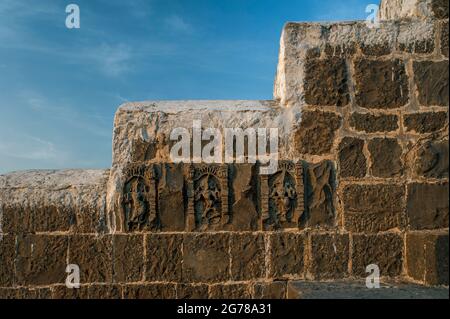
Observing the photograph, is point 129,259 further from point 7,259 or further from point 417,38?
point 417,38

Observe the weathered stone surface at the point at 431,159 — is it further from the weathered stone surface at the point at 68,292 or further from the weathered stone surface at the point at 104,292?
the weathered stone surface at the point at 68,292

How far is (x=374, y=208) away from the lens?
131 inches

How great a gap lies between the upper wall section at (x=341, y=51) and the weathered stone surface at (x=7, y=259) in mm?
2235

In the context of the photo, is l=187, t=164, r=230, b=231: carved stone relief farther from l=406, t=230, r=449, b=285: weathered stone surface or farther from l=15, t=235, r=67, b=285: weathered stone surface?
l=406, t=230, r=449, b=285: weathered stone surface

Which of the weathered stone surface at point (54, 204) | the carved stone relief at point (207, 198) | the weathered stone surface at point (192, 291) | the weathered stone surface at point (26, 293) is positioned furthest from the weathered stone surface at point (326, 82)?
the weathered stone surface at point (26, 293)

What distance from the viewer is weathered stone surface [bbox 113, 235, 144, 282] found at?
3.30m

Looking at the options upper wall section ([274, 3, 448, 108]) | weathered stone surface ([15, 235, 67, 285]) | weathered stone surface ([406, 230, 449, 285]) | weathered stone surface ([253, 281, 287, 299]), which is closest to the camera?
weathered stone surface ([406, 230, 449, 285])

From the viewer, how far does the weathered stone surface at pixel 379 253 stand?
328cm

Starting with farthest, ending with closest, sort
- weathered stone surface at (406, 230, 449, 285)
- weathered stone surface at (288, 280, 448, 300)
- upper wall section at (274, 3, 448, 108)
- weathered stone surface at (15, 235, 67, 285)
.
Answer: upper wall section at (274, 3, 448, 108), weathered stone surface at (15, 235, 67, 285), weathered stone surface at (406, 230, 449, 285), weathered stone surface at (288, 280, 448, 300)

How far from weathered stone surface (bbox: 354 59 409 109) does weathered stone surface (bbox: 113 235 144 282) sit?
6.25 ft

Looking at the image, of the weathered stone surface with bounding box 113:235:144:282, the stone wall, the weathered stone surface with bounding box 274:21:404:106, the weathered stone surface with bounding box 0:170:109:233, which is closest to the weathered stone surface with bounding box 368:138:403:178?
the stone wall
